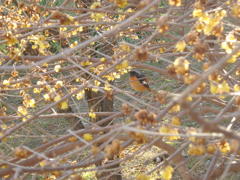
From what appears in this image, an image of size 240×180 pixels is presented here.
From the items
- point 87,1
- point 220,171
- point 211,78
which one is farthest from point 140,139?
point 87,1

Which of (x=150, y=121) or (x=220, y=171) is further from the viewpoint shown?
(x=220, y=171)

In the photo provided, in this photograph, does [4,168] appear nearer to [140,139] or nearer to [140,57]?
[140,139]

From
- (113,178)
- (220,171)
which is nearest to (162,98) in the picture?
(220,171)

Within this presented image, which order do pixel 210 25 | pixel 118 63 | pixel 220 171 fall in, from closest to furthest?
pixel 210 25 → pixel 118 63 → pixel 220 171

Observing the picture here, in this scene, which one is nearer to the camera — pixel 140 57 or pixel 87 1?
pixel 140 57

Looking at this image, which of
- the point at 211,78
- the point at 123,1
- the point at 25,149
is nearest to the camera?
the point at 211,78

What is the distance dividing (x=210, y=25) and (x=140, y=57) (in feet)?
1.09

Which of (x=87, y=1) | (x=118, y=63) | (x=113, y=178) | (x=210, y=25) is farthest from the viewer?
(x=113, y=178)

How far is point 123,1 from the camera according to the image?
6.13 feet

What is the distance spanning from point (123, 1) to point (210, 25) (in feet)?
1.35

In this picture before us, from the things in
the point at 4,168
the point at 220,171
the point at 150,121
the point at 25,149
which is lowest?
the point at 220,171

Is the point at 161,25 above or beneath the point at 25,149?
above

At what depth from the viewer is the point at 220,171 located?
291cm

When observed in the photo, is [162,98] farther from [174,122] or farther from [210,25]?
[210,25]
